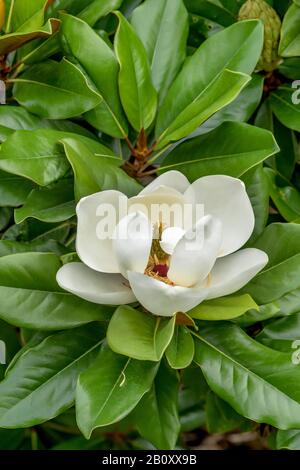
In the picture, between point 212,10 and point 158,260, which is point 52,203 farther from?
point 212,10

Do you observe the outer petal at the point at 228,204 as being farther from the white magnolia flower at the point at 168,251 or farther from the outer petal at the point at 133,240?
the outer petal at the point at 133,240

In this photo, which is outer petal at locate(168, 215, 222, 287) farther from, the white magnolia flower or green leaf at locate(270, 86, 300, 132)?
green leaf at locate(270, 86, 300, 132)

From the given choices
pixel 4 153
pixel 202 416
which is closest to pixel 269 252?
pixel 4 153

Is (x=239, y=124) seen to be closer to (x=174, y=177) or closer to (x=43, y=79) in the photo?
(x=174, y=177)

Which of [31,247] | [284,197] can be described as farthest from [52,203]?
[284,197]
